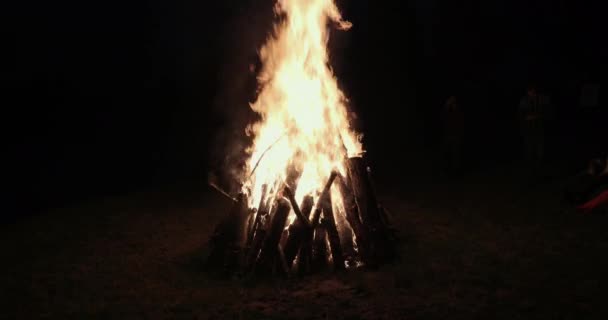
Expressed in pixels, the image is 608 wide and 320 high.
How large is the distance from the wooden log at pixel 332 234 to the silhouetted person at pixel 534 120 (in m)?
7.17

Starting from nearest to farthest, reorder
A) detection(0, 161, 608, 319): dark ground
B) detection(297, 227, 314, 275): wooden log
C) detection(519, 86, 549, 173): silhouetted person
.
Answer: detection(0, 161, 608, 319): dark ground
detection(297, 227, 314, 275): wooden log
detection(519, 86, 549, 173): silhouetted person

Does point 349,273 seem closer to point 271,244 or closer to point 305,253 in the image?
point 305,253

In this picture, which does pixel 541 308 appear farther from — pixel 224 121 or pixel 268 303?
pixel 224 121

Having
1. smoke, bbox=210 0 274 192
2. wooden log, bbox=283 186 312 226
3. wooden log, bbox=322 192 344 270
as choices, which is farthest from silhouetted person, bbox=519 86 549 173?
smoke, bbox=210 0 274 192

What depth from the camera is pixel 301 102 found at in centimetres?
842

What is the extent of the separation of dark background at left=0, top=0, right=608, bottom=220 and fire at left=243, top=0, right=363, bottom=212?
8332 mm

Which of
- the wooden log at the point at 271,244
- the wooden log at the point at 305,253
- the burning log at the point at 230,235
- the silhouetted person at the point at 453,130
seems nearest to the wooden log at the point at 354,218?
the wooden log at the point at 305,253

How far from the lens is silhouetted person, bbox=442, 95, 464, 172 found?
44.2 feet

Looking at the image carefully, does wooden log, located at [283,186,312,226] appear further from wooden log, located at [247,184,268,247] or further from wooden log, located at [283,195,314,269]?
wooden log, located at [247,184,268,247]

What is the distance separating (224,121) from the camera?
23281 mm

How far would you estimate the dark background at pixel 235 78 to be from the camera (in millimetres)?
19609

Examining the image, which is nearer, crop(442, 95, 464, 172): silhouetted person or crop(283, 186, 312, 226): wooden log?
crop(283, 186, 312, 226): wooden log

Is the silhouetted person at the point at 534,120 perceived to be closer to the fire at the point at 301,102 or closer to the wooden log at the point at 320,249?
the fire at the point at 301,102

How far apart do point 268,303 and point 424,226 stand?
12.9 feet
